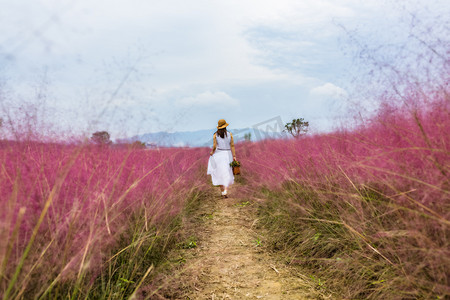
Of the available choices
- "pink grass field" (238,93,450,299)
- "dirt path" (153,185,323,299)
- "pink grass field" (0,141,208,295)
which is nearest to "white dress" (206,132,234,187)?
"dirt path" (153,185,323,299)

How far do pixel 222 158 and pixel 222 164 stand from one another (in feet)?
0.50

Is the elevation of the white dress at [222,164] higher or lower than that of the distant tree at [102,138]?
lower

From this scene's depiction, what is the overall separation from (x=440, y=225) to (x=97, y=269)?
6.80 feet

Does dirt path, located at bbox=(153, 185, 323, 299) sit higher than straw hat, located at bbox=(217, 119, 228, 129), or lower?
lower

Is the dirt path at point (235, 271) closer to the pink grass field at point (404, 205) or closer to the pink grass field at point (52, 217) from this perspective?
the pink grass field at point (404, 205)

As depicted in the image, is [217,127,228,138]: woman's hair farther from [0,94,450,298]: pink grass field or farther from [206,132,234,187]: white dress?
[0,94,450,298]: pink grass field

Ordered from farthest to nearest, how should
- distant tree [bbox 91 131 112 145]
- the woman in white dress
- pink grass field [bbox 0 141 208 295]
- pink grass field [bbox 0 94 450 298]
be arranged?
the woman in white dress → distant tree [bbox 91 131 112 145] → pink grass field [bbox 0 94 450 298] → pink grass field [bbox 0 141 208 295]

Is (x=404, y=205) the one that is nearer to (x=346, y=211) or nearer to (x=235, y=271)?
(x=346, y=211)

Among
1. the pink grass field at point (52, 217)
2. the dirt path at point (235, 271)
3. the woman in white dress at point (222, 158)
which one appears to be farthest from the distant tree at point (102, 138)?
the woman in white dress at point (222, 158)

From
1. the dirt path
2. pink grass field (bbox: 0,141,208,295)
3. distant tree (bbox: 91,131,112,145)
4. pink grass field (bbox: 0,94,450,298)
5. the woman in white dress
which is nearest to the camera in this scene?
pink grass field (bbox: 0,141,208,295)

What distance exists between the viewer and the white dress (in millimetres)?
6883

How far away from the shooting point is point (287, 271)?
2832mm

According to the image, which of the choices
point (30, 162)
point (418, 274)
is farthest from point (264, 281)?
point (30, 162)

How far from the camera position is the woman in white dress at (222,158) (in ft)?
22.6
